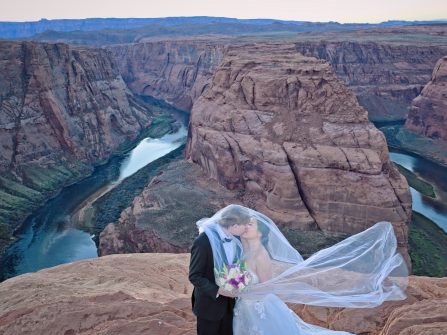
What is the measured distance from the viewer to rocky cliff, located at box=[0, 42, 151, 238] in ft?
157

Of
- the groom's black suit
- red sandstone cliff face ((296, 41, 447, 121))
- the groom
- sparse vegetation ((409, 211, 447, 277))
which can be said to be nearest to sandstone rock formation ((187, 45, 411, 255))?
sparse vegetation ((409, 211, 447, 277))

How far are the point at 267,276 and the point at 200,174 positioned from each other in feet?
117

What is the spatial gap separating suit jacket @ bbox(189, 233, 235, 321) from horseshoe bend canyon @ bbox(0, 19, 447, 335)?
6.74ft

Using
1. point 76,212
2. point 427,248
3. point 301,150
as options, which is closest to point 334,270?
point 301,150

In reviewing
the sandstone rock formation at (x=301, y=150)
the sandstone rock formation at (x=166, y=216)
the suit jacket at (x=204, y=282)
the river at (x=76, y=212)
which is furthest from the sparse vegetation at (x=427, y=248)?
the suit jacket at (x=204, y=282)

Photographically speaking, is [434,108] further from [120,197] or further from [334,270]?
[334,270]

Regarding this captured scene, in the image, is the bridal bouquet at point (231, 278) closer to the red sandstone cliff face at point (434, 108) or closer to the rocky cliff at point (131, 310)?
the rocky cliff at point (131, 310)

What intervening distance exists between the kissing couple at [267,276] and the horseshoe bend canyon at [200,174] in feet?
3.57

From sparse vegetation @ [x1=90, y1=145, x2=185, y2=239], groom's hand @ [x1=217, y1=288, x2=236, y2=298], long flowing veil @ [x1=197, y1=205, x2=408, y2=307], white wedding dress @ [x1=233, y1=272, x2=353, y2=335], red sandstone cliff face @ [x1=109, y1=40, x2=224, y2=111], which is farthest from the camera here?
red sandstone cliff face @ [x1=109, y1=40, x2=224, y2=111]

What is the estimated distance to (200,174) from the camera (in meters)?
42.8

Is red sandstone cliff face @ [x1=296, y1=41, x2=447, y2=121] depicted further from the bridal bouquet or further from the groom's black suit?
the bridal bouquet

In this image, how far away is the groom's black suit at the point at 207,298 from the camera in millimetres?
6691

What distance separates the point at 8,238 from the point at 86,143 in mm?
24306

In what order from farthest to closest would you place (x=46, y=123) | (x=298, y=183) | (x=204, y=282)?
1. (x=46, y=123)
2. (x=298, y=183)
3. (x=204, y=282)
